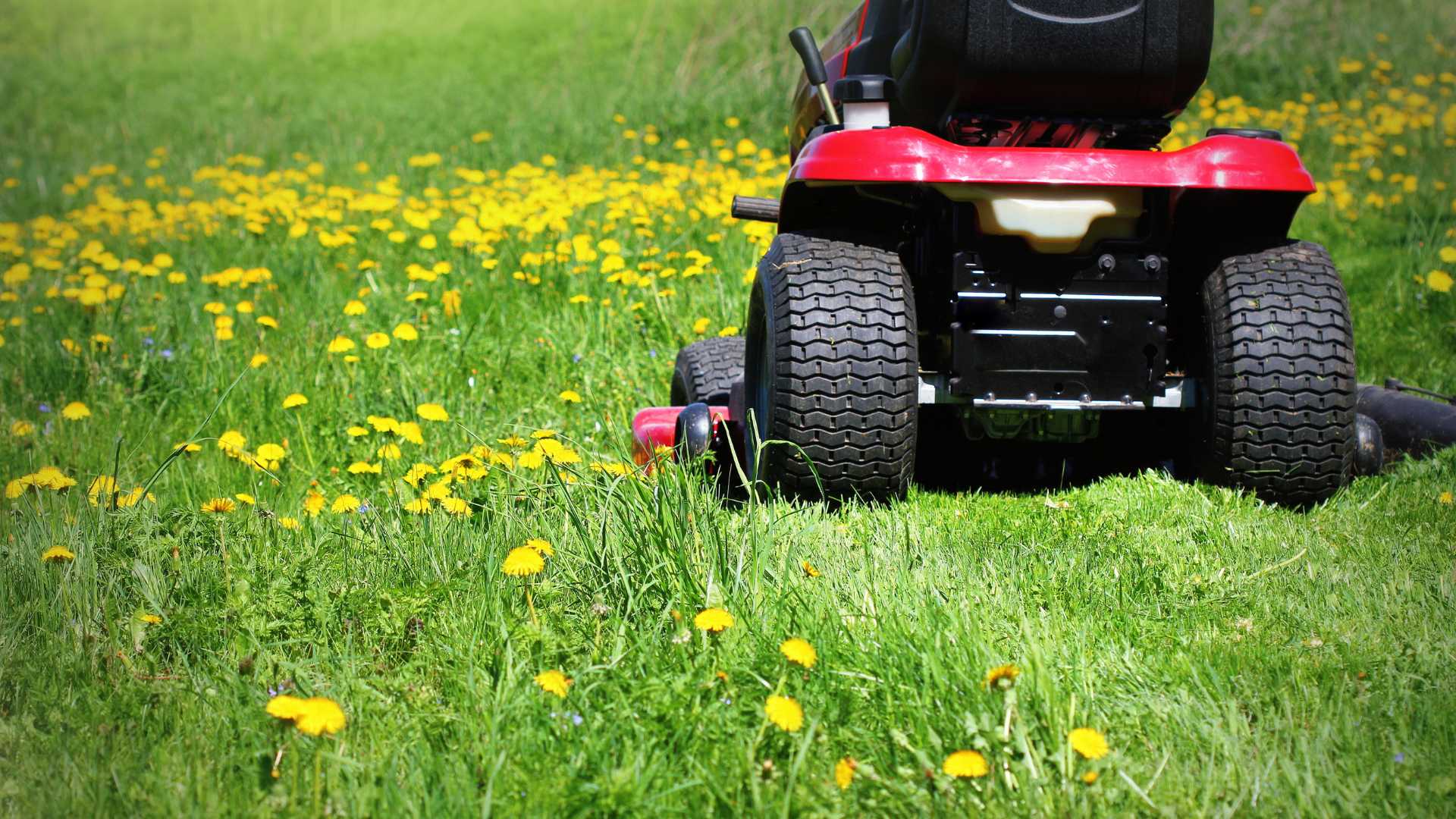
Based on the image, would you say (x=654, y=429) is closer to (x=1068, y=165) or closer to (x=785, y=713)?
(x=1068, y=165)

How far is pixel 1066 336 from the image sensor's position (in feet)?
9.36

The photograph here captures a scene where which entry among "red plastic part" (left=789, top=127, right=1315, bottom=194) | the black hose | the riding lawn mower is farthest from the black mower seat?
the black hose

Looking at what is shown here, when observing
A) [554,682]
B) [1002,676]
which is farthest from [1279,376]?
[554,682]

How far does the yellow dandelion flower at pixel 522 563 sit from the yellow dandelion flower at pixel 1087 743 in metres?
0.90

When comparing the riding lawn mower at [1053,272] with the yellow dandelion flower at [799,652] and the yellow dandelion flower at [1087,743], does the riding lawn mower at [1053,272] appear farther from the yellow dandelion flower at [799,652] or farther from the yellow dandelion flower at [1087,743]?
the yellow dandelion flower at [1087,743]

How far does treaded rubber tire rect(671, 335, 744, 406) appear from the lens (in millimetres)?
3760

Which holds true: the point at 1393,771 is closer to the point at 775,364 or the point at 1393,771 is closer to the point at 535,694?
the point at 535,694

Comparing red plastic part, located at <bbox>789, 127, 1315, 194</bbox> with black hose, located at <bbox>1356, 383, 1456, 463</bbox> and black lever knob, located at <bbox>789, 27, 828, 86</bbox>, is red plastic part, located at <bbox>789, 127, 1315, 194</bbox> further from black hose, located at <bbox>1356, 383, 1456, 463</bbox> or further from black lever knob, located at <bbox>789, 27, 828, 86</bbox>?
black hose, located at <bbox>1356, 383, 1456, 463</bbox>

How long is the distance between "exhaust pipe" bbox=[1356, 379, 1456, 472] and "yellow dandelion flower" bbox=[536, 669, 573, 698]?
2.41m

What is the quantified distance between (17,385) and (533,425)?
1.78m

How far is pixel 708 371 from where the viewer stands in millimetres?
3838

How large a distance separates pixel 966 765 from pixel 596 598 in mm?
817

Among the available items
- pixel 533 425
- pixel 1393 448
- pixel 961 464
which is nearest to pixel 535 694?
pixel 961 464

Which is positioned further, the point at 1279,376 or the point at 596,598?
the point at 1279,376
